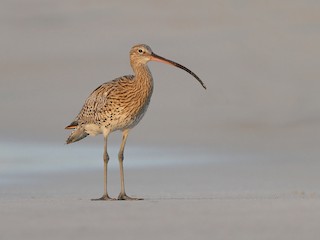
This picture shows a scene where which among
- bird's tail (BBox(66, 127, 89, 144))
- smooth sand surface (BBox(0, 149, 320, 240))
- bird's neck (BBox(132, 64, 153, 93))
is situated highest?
bird's neck (BBox(132, 64, 153, 93))

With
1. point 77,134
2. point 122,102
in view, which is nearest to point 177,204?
point 122,102

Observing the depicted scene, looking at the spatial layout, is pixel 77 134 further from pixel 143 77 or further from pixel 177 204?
pixel 177 204

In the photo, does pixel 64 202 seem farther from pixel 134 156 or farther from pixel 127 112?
pixel 134 156

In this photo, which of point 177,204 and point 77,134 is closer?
point 177,204

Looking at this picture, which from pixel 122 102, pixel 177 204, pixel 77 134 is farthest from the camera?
pixel 77 134

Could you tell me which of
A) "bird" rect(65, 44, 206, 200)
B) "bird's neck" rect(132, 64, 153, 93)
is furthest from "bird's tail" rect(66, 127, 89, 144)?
"bird's neck" rect(132, 64, 153, 93)

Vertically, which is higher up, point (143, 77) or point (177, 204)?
point (143, 77)

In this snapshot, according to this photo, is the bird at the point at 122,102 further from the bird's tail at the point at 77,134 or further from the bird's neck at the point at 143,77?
the bird's tail at the point at 77,134

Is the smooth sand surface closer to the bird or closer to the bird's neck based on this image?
the bird

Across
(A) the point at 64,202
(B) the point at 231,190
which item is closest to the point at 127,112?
(B) the point at 231,190

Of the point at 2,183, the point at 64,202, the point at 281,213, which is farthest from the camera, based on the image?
the point at 2,183

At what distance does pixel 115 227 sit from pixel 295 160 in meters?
10.8

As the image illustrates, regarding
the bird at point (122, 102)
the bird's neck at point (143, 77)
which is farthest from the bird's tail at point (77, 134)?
the bird's neck at point (143, 77)

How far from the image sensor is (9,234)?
10.7 meters
